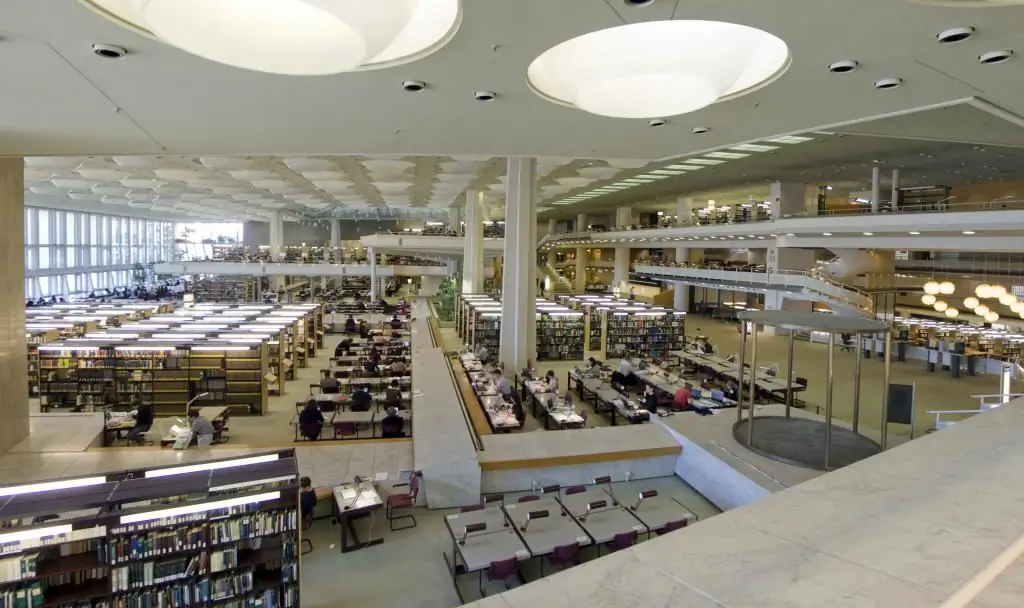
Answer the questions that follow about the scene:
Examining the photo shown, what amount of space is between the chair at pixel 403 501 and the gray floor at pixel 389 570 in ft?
0.29

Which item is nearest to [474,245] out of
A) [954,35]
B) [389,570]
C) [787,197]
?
[787,197]

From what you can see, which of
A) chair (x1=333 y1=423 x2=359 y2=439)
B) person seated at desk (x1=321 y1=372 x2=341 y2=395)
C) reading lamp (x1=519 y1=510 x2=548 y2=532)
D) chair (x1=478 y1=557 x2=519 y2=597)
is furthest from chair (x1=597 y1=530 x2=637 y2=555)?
person seated at desk (x1=321 y1=372 x2=341 y2=395)

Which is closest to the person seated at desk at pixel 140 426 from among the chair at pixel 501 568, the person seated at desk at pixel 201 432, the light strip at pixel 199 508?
the person seated at desk at pixel 201 432

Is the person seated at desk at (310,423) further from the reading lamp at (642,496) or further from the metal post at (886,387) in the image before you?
the metal post at (886,387)

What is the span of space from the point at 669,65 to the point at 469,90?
5.80 feet

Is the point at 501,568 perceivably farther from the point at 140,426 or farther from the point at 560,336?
the point at 560,336

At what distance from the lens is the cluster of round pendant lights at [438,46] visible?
335cm

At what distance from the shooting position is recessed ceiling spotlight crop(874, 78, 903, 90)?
15.1 feet

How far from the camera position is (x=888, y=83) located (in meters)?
4.66

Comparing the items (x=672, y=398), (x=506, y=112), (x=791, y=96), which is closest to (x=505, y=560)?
(x=506, y=112)

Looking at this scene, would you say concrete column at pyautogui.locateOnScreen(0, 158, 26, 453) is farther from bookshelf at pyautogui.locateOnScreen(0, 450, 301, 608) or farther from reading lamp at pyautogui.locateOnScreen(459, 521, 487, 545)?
reading lamp at pyautogui.locateOnScreen(459, 521, 487, 545)

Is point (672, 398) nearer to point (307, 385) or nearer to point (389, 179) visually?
point (307, 385)

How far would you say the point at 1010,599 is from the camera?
2129mm

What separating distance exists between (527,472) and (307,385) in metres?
9.31
